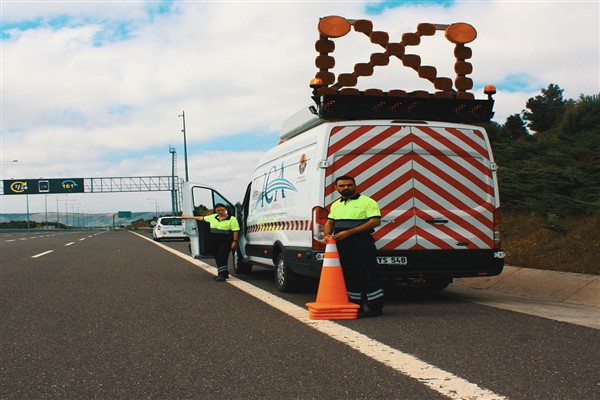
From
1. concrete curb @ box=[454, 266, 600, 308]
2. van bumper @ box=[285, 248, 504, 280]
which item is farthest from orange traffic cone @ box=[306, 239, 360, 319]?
concrete curb @ box=[454, 266, 600, 308]

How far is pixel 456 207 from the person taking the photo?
7.96 m

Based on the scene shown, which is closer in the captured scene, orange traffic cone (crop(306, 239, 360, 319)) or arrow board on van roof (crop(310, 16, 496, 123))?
orange traffic cone (crop(306, 239, 360, 319))

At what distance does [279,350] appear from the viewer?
5.26 meters

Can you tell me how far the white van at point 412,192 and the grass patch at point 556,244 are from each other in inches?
84.5

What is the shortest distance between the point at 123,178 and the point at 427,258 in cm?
8269

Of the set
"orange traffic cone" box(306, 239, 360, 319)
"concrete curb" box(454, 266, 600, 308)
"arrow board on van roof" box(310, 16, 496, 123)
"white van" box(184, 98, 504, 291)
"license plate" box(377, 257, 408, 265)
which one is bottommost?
"concrete curb" box(454, 266, 600, 308)

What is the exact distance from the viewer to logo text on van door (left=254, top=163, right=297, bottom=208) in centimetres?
912

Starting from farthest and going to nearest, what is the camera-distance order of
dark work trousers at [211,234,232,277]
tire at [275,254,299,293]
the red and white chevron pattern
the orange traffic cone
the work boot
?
1. dark work trousers at [211,234,232,277]
2. tire at [275,254,299,293]
3. the red and white chevron pattern
4. the work boot
5. the orange traffic cone

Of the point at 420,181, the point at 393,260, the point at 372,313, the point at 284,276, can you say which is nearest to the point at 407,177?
the point at 420,181

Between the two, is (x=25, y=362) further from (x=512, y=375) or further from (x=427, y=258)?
(x=427, y=258)

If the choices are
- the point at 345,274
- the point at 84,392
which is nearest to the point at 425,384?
the point at 84,392

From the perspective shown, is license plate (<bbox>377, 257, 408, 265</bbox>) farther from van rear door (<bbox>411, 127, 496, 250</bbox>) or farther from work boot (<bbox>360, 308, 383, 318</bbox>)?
work boot (<bbox>360, 308, 383, 318</bbox>)

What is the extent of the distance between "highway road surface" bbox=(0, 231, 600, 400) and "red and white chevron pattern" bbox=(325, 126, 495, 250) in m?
0.85

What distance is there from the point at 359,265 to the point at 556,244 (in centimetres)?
589
